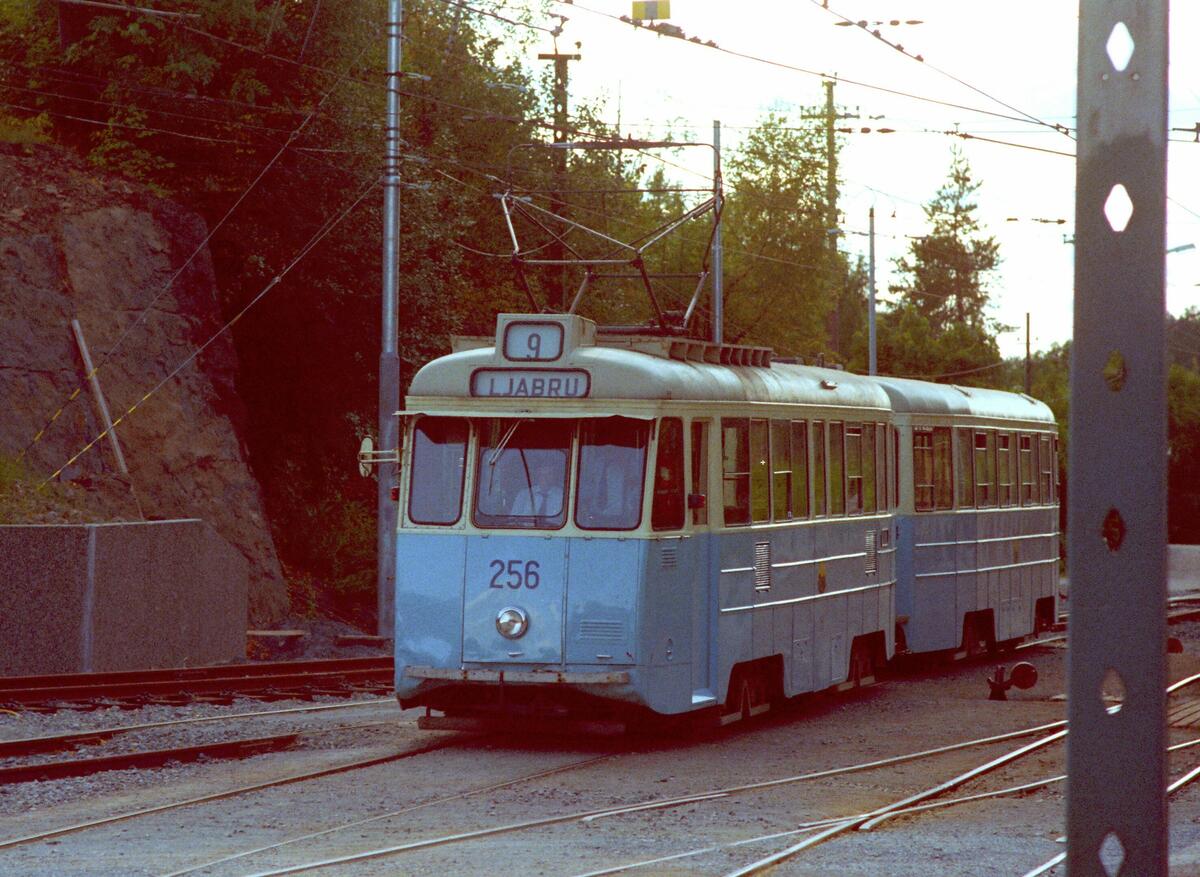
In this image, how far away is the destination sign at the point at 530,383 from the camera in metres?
13.5

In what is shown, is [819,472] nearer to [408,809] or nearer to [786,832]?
[408,809]

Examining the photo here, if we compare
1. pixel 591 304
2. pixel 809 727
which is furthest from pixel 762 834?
pixel 591 304

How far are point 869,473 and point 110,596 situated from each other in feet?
27.5

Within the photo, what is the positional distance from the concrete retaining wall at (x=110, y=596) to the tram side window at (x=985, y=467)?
29.2 ft

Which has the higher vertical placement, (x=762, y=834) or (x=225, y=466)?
(x=225, y=466)

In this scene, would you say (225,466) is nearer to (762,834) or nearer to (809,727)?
(809,727)

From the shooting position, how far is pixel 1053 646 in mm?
25281

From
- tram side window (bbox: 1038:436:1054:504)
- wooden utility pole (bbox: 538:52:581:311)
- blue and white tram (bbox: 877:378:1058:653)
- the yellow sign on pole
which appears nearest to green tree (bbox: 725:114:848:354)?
wooden utility pole (bbox: 538:52:581:311)

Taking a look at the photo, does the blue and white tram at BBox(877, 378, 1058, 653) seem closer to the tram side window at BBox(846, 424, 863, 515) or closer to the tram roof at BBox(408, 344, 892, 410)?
the tram side window at BBox(846, 424, 863, 515)

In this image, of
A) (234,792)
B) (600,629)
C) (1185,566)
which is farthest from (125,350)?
(1185,566)

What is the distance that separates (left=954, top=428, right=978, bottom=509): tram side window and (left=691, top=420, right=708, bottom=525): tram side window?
7.41 meters

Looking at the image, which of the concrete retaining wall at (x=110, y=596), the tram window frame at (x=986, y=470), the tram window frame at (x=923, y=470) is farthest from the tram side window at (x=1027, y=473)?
the concrete retaining wall at (x=110, y=596)

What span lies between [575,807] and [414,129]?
1101 inches

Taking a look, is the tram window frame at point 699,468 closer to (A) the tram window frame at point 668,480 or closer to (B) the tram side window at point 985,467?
(A) the tram window frame at point 668,480
